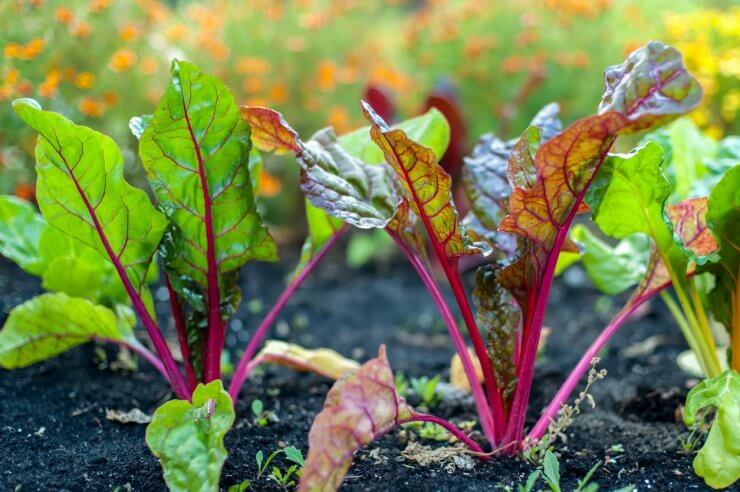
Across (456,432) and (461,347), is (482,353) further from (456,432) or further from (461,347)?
(456,432)

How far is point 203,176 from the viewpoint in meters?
1.58

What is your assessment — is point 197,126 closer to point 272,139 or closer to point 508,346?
point 272,139

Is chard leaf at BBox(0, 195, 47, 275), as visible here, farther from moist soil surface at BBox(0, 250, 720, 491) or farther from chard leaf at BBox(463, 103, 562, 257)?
chard leaf at BBox(463, 103, 562, 257)

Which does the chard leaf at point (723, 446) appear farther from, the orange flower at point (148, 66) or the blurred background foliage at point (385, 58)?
the orange flower at point (148, 66)

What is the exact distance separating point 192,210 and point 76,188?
252 mm

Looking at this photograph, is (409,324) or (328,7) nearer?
(409,324)

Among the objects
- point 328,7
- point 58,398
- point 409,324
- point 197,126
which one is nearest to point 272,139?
point 197,126

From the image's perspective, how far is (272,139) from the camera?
164 cm

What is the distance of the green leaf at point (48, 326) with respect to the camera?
1708 millimetres

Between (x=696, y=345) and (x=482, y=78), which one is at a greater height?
(x=482, y=78)

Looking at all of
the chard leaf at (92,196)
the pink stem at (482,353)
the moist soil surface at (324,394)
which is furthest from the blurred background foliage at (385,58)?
the pink stem at (482,353)

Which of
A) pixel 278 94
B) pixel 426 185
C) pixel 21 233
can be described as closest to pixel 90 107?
pixel 21 233

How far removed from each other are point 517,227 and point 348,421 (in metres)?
0.55

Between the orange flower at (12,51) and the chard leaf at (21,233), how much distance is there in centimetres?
88
